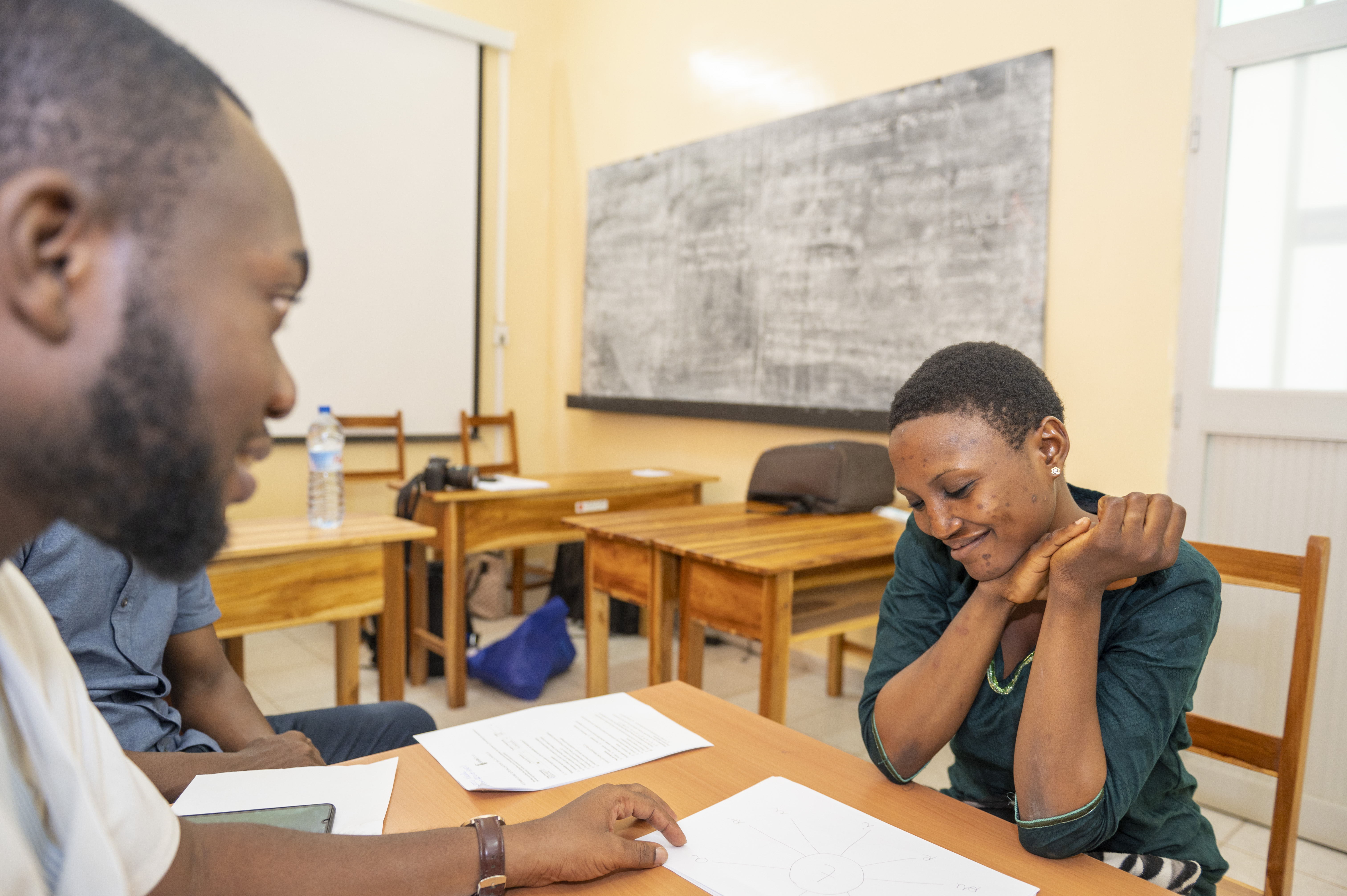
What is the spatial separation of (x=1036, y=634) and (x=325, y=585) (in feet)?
5.55

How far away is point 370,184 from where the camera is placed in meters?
4.11

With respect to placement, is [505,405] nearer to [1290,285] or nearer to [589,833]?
[1290,285]

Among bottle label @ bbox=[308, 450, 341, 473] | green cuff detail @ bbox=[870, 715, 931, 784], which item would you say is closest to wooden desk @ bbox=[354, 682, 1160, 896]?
green cuff detail @ bbox=[870, 715, 931, 784]

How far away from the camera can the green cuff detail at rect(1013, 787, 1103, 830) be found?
79 cm

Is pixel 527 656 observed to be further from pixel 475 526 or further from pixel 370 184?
pixel 370 184

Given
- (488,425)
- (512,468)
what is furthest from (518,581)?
(488,425)

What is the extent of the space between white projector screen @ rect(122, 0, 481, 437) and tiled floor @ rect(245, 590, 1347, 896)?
116 centimetres

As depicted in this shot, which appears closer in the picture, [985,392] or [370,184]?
[985,392]

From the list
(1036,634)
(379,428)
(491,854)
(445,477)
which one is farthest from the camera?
(379,428)

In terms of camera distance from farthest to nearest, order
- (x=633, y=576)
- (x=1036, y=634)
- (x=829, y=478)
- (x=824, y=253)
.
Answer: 1. (x=824, y=253)
2. (x=829, y=478)
3. (x=633, y=576)
4. (x=1036, y=634)

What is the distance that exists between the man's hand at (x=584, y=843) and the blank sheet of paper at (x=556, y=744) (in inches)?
5.1

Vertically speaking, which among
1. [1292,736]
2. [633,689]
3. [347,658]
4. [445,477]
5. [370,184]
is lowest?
[633,689]

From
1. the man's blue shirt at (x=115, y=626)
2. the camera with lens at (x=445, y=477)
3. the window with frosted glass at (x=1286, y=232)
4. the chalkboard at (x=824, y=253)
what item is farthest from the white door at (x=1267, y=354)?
the man's blue shirt at (x=115, y=626)

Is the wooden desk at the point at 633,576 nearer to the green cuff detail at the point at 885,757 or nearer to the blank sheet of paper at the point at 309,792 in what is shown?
the green cuff detail at the point at 885,757
